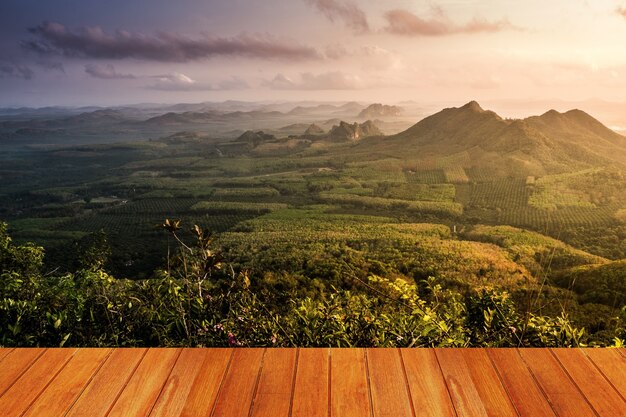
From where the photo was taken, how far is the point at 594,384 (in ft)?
5.02

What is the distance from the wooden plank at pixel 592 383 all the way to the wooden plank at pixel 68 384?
→ 1.81 m

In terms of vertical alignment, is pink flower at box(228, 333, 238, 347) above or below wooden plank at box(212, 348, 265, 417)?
below

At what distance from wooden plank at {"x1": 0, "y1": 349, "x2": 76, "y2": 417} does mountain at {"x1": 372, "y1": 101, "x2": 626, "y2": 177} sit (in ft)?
226

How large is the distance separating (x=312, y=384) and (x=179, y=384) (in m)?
0.50

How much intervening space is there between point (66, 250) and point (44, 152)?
116441 mm

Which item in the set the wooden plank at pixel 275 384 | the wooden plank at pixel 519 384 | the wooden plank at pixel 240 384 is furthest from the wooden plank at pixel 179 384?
the wooden plank at pixel 519 384

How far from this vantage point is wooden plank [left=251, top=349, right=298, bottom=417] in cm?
139

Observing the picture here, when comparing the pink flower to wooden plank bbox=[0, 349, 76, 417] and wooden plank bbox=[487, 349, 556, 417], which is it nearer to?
wooden plank bbox=[0, 349, 76, 417]

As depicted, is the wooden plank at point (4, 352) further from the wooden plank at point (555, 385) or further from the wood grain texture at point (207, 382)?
the wooden plank at point (555, 385)

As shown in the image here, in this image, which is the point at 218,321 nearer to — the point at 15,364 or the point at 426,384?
the point at 15,364

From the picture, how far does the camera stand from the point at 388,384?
4.99 feet

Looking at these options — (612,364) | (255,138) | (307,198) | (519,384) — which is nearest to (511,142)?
(307,198)

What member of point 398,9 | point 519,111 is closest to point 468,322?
point 398,9

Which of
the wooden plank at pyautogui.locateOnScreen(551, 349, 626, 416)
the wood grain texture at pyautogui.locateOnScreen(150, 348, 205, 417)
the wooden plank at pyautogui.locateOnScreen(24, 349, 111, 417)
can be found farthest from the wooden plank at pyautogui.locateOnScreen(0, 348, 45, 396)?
the wooden plank at pyautogui.locateOnScreen(551, 349, 626, 416)
